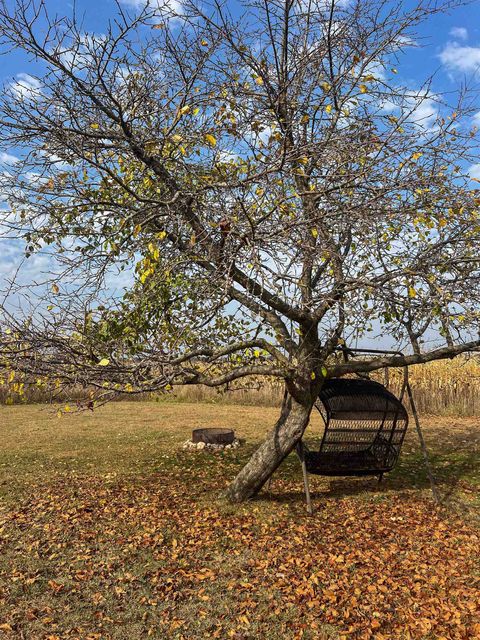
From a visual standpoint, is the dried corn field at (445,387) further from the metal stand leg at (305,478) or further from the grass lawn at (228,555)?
the metal stand leg at (305,478)

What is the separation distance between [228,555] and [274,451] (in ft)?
5.54

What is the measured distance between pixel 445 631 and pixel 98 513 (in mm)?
4362

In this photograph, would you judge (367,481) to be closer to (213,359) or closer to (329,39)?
(213,359)

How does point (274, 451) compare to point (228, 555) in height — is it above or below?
above

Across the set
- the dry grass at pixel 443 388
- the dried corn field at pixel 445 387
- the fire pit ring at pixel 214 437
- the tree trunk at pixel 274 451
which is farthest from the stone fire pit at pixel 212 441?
the dry grass at pixel 443 388

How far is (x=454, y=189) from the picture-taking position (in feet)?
22.3

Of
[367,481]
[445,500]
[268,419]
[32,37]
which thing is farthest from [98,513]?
[268,419]

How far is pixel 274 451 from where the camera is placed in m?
6.98

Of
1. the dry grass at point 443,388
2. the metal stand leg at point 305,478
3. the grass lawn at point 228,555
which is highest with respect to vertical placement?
the dry grass at point 443,388

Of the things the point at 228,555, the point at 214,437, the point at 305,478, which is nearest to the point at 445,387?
the point at 214,437

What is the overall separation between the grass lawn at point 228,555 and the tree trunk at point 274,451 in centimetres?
28

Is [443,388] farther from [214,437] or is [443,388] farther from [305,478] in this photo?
[305,478]

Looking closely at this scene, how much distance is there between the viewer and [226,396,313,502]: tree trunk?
22.8 feet

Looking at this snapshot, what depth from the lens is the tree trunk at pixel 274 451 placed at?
6.95 metres
